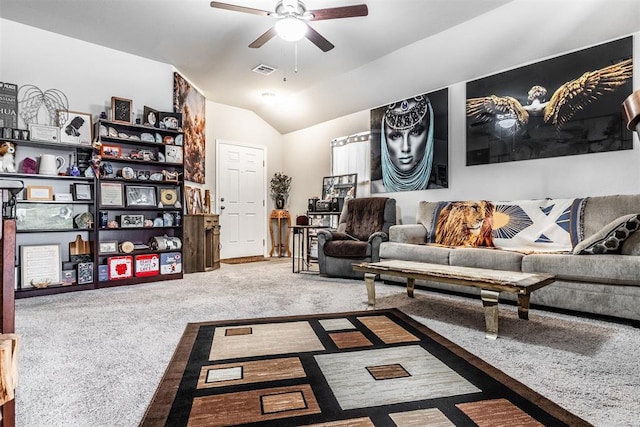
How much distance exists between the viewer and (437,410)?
4.60 feet

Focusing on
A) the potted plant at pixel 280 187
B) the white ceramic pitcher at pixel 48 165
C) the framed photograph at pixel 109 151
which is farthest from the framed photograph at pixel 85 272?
the potted plant at pixel 280 187

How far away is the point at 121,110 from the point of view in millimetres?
4266

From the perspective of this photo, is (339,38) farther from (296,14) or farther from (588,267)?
(588,267)

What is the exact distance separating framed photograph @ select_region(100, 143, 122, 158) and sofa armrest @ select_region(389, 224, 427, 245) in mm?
3366

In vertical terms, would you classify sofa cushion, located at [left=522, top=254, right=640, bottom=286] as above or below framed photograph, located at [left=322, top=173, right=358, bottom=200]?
below

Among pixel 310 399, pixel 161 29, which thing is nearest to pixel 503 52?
pixel 161 29

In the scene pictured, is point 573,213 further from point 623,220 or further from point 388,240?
point 388,240

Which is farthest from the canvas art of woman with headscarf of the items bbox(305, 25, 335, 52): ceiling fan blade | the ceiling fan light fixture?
the ceiling fan light fixture

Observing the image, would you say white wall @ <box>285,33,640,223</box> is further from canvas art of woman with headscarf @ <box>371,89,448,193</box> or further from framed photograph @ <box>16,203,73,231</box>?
framed photograph @ <box>16,203,73,231</box>

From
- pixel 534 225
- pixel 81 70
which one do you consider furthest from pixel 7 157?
pixel 534 225

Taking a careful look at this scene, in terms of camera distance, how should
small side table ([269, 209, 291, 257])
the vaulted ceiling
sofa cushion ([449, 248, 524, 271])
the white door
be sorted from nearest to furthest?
sofa cushion ([449, 248, 524, 271])
the vaulted ceiling
the white door
small side table ([269, 209, 291, 257])

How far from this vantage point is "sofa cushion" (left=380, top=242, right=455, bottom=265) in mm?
3588

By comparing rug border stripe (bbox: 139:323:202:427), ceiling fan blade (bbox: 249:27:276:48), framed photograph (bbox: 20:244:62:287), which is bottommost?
rug border stripe (bbox: 139:323:202:427)

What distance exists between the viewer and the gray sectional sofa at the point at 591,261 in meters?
2.52
